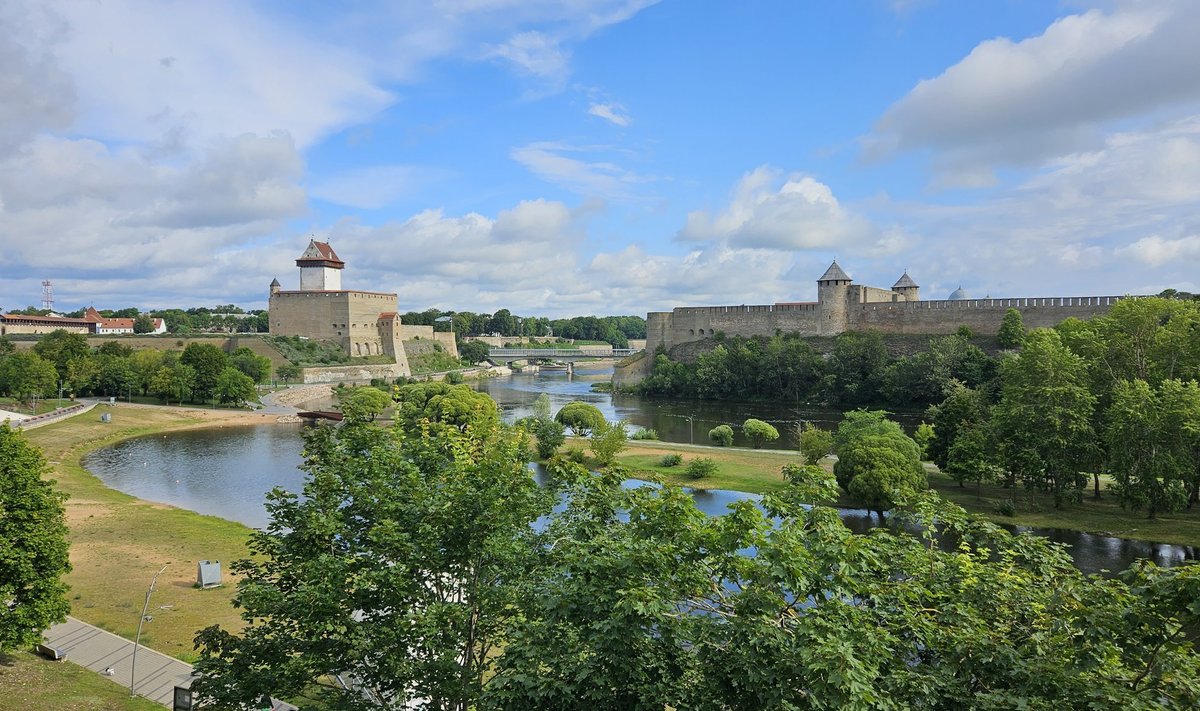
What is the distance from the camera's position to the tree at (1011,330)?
4696 centimetres

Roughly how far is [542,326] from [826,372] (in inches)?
3898

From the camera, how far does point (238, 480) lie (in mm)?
26922

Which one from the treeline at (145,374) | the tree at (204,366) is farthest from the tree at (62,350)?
the tree at (204,366)

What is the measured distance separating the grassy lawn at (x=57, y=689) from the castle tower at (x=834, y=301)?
5587cm

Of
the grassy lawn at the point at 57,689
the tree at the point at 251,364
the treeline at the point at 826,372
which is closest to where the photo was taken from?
the grassy lawn at the point at 57,689

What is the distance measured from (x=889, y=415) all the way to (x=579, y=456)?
24.2m

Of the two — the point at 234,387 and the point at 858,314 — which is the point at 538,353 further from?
the point at 234,387

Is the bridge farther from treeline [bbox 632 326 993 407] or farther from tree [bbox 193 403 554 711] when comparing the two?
tree [bbox 193 403 554 711]

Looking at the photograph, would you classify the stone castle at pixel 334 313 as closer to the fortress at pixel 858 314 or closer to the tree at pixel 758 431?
the fortress at pixel 858 314

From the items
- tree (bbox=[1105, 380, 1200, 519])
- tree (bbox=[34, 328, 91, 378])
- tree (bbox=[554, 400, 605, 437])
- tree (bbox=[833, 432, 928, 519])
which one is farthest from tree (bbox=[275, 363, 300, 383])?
tree (bbox=[1105, 380, 1200, 519])

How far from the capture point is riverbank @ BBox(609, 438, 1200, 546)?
1906cm

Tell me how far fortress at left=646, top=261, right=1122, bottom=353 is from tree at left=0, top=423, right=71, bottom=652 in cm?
5315

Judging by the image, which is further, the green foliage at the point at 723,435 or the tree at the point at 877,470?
the green foliage at the point at 723,435

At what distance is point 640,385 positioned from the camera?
61.5 metres
